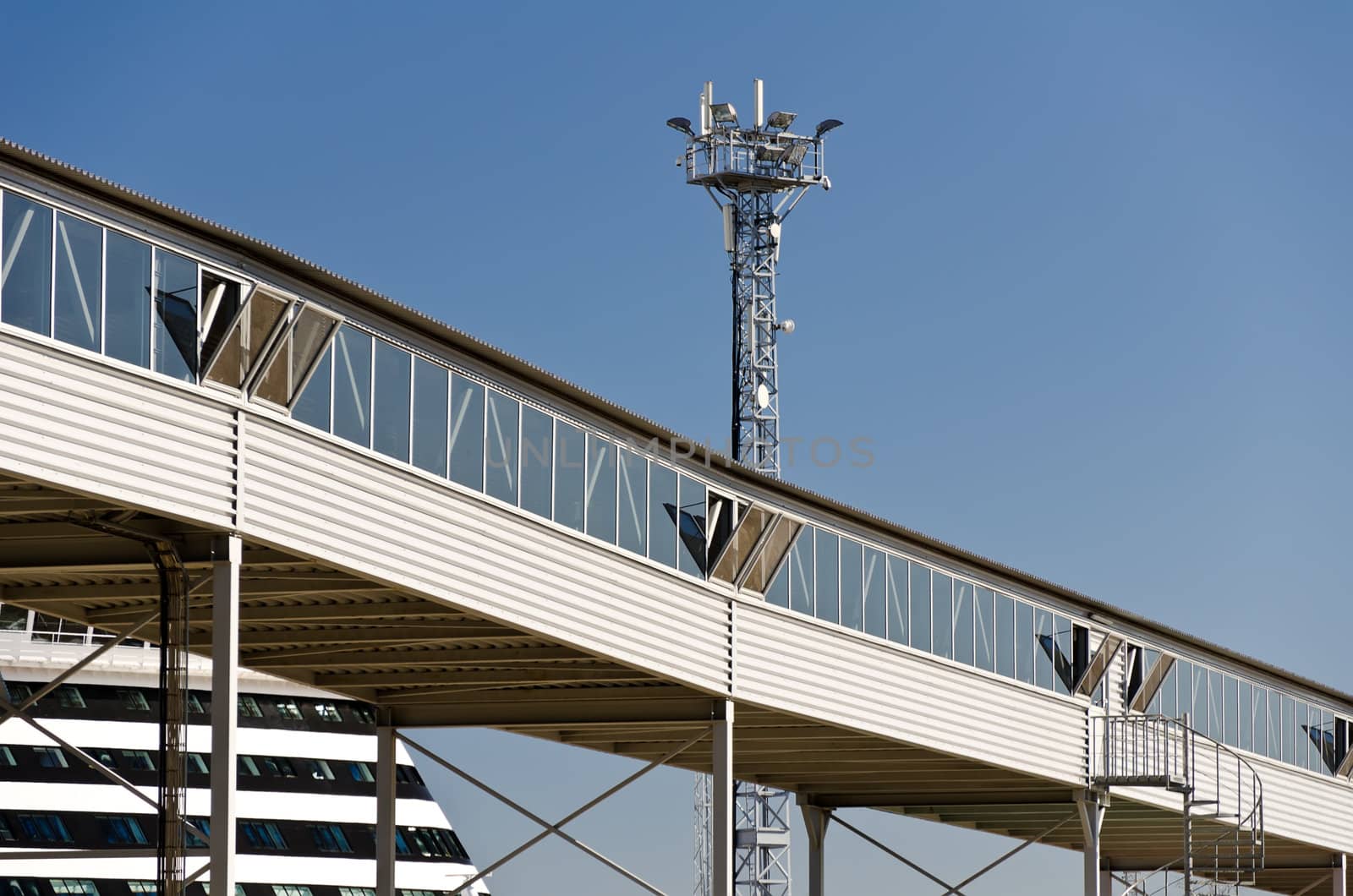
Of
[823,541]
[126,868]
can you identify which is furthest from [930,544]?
[126,868]

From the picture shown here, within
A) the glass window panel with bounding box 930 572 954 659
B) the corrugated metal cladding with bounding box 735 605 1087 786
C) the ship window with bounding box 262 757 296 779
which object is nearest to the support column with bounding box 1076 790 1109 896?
the corrugated metal cladding with bounding box 735 605 1087 786

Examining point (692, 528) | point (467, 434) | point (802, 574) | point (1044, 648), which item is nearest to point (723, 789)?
point (692, 528)

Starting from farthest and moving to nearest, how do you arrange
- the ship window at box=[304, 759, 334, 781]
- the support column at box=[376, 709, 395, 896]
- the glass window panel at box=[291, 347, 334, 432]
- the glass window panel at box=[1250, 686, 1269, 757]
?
1. the ship window at box=[304, 759, 334, 781]
2. the glass window panel at box=[1250, 686, 1269, 757]
3. the support column at box=[376, 709, 395, 896]
4. the glass window panel at box=[291, 347, 334, 432]

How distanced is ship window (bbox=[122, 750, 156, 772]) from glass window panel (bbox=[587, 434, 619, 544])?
39.7m

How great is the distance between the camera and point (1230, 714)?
45.3 metres

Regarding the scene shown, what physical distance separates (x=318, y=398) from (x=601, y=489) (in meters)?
Result: 6.09

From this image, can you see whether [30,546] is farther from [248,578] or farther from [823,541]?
[823,541]

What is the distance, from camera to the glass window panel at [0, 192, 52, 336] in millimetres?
18328

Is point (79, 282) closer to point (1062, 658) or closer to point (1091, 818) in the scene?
point (1062, 658)

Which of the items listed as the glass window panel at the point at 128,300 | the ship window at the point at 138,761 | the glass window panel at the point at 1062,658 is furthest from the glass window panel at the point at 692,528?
the ship window at the point at 138,761

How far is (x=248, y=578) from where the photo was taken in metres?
23.4

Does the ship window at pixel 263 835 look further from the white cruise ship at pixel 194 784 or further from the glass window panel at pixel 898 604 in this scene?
the glass window panel at pixel 898 604

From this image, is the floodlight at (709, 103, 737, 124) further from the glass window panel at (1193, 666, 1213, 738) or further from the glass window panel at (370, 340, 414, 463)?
the glass window panel at (370, 340, 414, 463)

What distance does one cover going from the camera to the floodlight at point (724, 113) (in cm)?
6234
